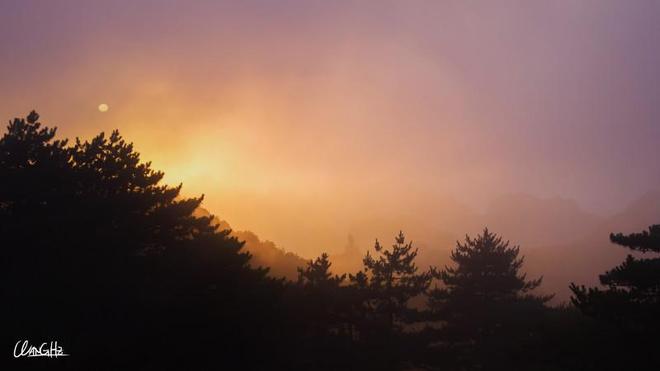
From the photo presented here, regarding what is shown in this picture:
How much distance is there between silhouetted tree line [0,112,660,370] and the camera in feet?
61.2

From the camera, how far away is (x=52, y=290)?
2027 cm

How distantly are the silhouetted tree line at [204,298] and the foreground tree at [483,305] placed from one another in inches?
5.3

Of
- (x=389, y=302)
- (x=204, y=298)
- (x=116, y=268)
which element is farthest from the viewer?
(x=389, y=302)

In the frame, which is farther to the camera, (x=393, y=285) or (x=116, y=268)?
(x=393, y=285)

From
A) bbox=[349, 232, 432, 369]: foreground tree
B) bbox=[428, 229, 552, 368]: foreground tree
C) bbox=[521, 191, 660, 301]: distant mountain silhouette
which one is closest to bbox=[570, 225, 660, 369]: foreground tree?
bbox=[428, 229, 552, 368]: foreground tree

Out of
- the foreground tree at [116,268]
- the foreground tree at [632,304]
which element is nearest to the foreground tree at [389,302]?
the foreground tree at [116,268]

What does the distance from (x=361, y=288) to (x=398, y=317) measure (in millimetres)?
4155
